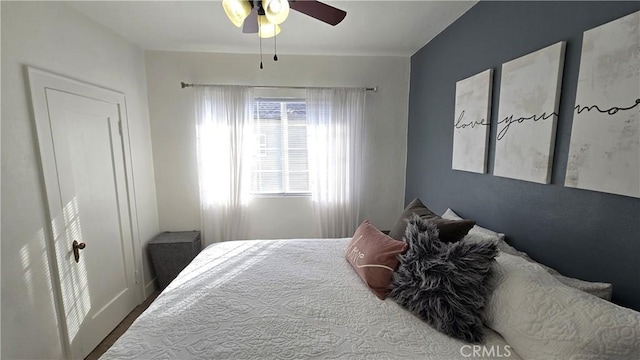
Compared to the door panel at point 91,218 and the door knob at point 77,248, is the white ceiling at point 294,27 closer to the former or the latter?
the door panel at point 91,218

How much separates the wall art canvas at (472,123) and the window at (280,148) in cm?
152

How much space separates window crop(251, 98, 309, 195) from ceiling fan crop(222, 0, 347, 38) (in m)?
1.21

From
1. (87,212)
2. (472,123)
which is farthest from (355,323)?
(87,212)

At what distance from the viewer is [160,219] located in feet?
9.16

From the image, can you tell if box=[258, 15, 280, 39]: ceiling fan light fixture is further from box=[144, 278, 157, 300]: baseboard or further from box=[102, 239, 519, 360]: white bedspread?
box=[144, 278, 157, 300]: baseboard

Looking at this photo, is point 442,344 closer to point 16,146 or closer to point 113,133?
point 16,146

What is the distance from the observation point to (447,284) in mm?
1118

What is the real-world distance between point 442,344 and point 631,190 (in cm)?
89

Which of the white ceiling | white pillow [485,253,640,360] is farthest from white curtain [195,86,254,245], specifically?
white pillow [485,253,640,360]

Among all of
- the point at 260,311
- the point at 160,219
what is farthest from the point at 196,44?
the point at 260,311

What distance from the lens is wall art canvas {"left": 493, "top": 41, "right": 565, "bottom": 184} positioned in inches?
46.2

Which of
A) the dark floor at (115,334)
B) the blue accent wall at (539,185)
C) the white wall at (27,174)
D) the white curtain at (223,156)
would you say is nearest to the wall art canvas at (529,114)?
the blue accent wall at (539,185)

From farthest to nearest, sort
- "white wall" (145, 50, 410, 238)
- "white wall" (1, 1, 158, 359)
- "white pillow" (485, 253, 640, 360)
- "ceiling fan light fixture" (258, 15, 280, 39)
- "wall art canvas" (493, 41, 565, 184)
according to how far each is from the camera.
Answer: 1. "white wall" (145, 50, 410, 238)
2. "ceiling fan light fixture" (258, 15, 280, 39)
3. "white wall" (1, 1, 158, 359)
4. "wall art canvas" (493, 41, 565, 184)
5. "white pillow" (485, 253, 640, 360)

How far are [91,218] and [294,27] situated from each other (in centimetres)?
217
